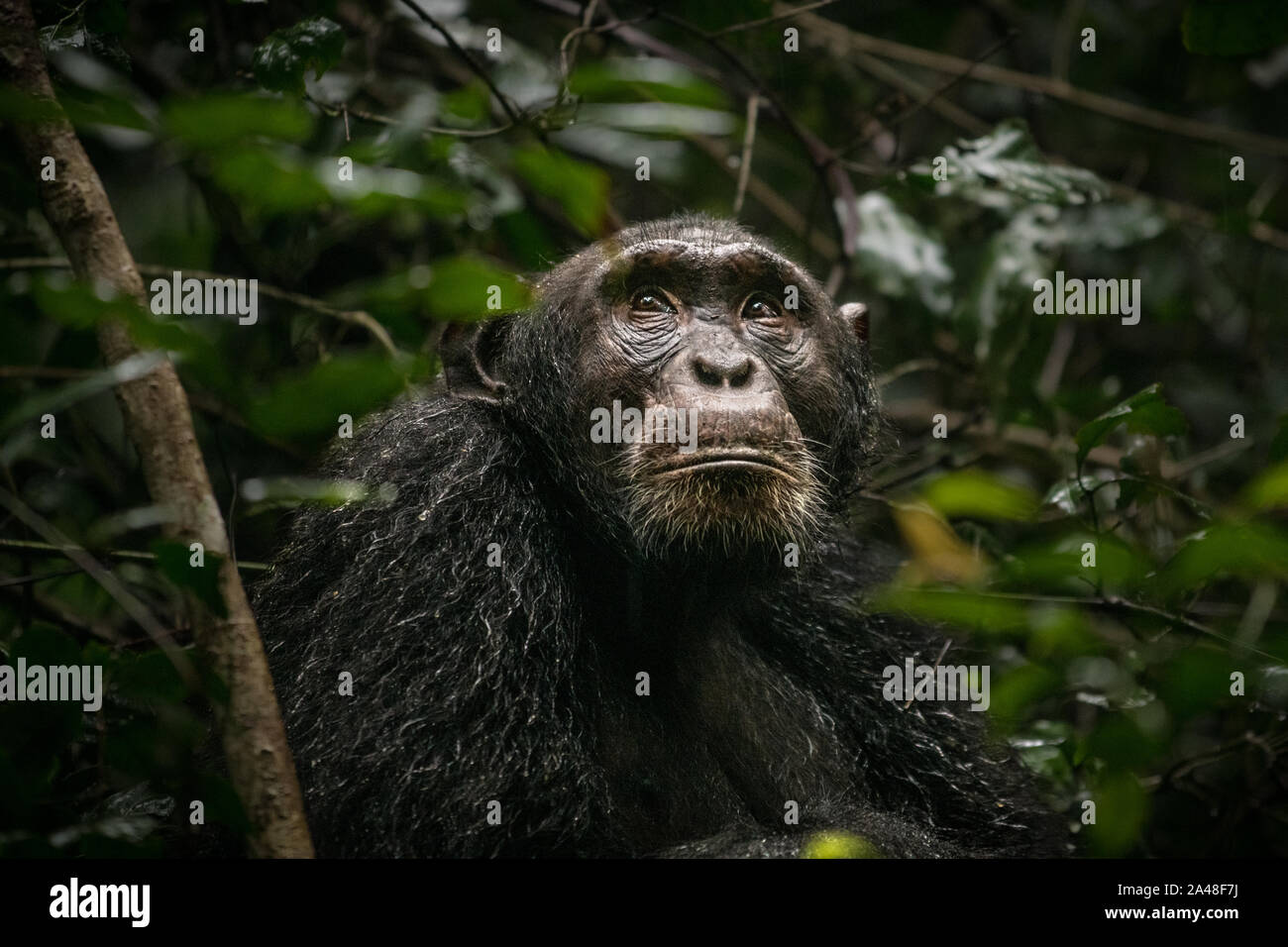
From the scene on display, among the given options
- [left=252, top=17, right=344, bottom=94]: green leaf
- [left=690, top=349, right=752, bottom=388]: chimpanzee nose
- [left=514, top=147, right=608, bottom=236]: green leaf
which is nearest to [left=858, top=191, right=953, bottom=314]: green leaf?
[left=690, top=349, right=752, bottom=388]: chimpanzee nose

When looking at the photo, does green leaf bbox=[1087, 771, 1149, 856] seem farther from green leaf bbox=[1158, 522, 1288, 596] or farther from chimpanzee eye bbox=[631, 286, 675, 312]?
chimpanzee eye bbox=[631, 286, 675, 312]

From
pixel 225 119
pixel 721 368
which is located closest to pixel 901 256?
pixel 721 368

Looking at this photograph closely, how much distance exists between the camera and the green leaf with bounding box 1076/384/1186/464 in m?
3.67

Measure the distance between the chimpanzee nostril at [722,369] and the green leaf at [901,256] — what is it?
7.54 feet

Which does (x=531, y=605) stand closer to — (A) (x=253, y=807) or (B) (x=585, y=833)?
(B) (x=585, y=833)

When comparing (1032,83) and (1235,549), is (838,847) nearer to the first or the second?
(1235,549)

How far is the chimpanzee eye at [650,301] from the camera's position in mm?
4121

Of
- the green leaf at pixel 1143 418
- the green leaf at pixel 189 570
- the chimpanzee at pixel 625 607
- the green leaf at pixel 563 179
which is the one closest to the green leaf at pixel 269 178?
the green leaf at pixel 563 179

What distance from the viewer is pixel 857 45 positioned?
720 centimetres

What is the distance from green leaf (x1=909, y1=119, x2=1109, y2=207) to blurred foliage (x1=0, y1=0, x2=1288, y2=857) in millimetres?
21

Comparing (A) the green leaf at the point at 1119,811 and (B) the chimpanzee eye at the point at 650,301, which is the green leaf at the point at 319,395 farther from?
(A) the green leaf at the point at 1119,811

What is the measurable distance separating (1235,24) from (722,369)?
2.56 meters

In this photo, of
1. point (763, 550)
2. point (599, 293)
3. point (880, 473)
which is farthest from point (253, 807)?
point (880, 473)

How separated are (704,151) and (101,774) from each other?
16.2ft
